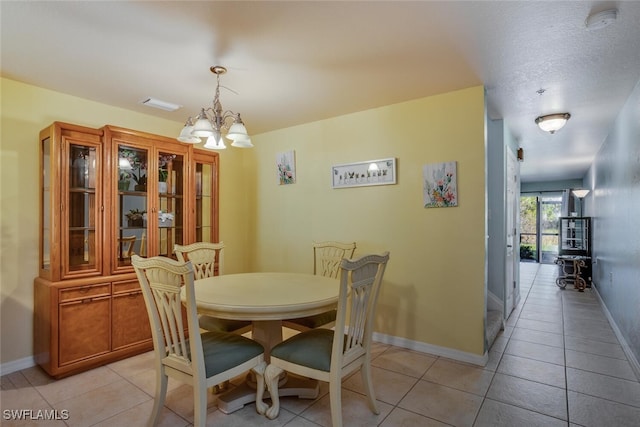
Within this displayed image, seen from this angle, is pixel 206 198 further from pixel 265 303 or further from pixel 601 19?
pixel 601 19

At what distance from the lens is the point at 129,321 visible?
288 centimetres

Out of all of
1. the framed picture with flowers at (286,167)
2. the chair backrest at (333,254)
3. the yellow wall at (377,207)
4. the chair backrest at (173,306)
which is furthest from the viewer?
the framed picture with flowers at (286,167)

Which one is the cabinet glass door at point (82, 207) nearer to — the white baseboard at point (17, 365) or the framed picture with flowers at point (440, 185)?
the white baseboard at point (17, 365)

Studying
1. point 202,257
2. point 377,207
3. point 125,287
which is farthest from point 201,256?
point 377,207

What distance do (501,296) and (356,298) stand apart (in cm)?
261

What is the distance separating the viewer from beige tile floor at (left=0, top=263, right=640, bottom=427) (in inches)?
77.9

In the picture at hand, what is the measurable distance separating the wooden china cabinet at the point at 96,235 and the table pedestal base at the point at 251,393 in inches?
50.4

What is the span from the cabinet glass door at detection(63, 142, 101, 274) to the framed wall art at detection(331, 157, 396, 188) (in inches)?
89.2

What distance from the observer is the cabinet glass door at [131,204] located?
9.66 feet

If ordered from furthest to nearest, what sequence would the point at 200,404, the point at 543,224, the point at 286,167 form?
the point at 543,224 < the point at 286,167 < the point at 200,404

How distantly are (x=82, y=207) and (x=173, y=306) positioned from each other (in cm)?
167

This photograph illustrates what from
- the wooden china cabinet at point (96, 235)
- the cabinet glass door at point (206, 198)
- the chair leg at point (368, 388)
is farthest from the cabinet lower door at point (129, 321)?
the chair leg at point (368, 388)

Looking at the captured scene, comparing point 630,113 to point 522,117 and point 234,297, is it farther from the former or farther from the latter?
point 234,297

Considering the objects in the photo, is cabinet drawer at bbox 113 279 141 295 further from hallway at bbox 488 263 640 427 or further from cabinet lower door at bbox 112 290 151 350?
hallway at bbox 488 263 640 427
